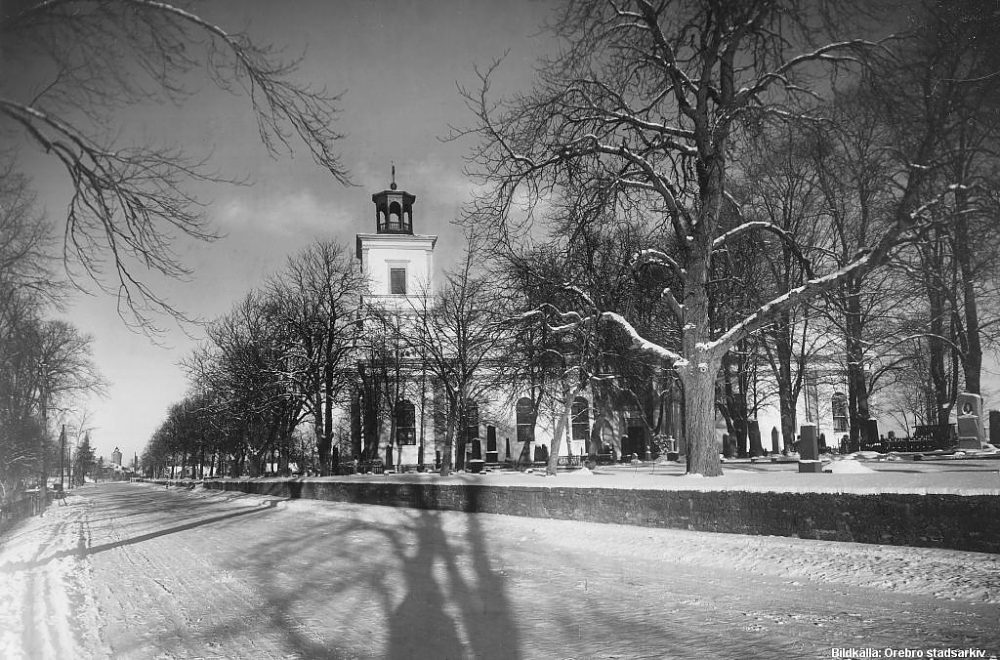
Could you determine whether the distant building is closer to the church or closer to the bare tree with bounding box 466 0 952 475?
the church

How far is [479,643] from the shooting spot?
5.88 meters

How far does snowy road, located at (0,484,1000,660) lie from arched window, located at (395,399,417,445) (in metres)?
32.1

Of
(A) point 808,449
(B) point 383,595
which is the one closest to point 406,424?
(A) point 808,449

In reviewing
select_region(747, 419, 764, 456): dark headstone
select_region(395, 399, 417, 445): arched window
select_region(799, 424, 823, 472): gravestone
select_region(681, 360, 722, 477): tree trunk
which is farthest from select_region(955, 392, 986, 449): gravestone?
select_region(395, 399, 417, 445): arched window

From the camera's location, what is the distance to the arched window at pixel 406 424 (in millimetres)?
44750

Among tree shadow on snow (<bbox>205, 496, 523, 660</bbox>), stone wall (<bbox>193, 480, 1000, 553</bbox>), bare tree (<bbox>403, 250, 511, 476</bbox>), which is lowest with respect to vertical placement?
tree shadow on snow (<bbox>205, 496, 523, 660</bbox>)

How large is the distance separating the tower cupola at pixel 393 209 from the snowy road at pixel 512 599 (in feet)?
132

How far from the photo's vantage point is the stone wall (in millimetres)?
8047

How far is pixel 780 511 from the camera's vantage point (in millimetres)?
9891

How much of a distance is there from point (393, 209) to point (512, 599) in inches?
1872

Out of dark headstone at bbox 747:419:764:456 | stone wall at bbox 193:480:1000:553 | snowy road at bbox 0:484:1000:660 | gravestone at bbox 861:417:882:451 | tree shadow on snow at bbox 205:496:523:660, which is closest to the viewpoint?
snowy road at bbox 0:484:1000:660

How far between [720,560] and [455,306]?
2437 centimetres

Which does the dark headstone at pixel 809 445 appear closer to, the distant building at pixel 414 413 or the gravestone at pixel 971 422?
the gravestone at pixel 971 422

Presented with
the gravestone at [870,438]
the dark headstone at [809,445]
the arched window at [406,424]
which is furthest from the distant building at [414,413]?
the dark headstone at [809,445]
